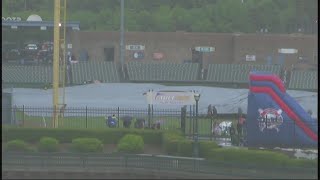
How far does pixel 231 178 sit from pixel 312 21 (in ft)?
149

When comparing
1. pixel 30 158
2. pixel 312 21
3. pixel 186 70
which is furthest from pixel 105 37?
pixel 30 158

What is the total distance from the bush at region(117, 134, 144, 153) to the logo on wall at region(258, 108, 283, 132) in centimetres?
433

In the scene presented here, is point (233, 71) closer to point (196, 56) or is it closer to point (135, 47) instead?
point (196, 56)

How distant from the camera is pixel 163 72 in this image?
50250 mm

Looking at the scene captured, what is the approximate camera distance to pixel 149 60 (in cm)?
5441

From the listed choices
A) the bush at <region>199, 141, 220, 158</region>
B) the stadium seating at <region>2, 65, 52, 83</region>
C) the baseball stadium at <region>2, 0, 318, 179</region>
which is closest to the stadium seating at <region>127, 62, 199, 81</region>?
the baseball stadium at <region>2, 0, 318, 179</region>

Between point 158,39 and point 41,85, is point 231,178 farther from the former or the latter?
point 158,39

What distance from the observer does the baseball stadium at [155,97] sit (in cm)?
2039

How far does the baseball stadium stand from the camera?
20.4 metres

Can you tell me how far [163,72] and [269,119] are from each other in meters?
24.6

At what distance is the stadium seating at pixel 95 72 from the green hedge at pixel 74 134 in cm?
2239

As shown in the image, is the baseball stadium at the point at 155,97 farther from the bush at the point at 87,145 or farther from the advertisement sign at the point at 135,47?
the advertisement sign at the point at 135,47

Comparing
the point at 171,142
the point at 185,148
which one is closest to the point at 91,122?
the point at 171,142

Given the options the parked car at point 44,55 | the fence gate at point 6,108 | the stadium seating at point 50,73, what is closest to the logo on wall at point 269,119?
the fence gate at point 6,108
